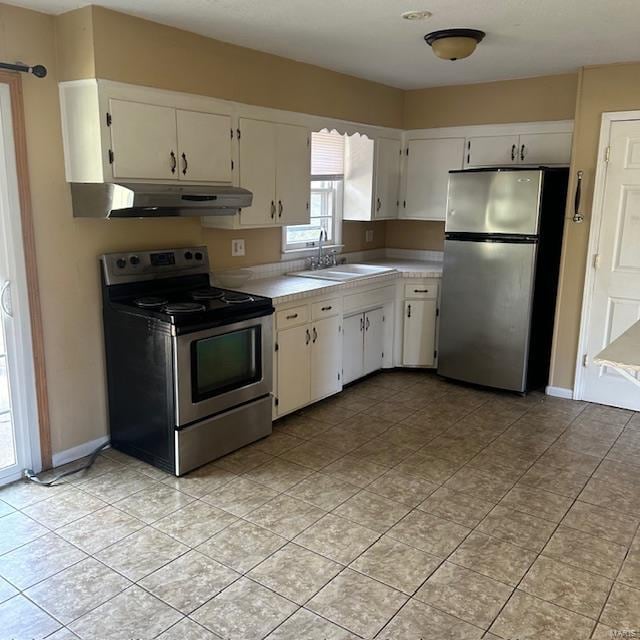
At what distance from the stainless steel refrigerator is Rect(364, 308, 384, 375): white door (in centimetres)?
51

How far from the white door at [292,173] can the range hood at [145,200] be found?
0.67 meters

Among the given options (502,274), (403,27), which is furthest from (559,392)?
(403,27)

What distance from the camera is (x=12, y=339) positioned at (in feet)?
10.0

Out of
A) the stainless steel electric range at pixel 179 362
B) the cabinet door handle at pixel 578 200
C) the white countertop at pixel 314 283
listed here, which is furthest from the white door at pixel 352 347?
the cabinet door handle at pixel 578 200

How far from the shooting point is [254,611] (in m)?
2.18

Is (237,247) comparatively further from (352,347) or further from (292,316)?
(352,347)

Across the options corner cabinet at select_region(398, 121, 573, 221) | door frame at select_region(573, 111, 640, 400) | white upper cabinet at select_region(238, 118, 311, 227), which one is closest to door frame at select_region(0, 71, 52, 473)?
white upper cabinet at select_region(238, 118, 311, 227)

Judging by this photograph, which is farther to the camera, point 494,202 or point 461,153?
point 461,153

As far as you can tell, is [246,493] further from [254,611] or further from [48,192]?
[48,192]

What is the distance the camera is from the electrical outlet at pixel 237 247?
Result: 4117mm

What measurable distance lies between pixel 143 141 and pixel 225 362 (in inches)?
49.8

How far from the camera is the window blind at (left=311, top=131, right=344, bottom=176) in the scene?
15.9 feet

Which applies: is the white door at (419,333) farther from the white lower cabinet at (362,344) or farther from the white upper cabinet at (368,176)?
the white upper cabinet at (368,176)

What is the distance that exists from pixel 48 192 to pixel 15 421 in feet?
3.98
